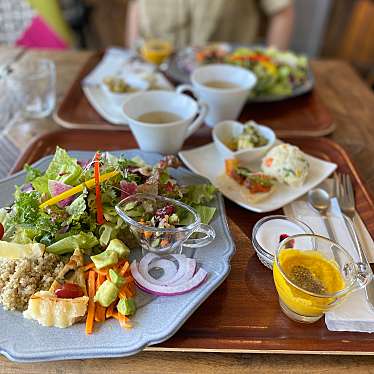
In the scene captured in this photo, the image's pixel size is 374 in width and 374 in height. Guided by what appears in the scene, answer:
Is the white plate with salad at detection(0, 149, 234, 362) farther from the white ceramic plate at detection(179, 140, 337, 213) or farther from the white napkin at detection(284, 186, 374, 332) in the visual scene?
the white napkin at detection(284, 186, 374, 332)

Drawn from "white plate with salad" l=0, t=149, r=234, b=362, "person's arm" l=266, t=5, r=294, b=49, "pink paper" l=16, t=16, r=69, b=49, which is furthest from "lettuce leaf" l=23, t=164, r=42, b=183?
"person's arm" l=266, t=5, r=294, b=49

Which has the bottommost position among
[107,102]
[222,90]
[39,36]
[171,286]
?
[39,36]

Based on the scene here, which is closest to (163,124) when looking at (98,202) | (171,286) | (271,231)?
(98,202)

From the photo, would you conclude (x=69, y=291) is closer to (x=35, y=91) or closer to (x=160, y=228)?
(x=160, y=228)

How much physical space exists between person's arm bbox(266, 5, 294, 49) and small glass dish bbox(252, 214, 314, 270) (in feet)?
6.75

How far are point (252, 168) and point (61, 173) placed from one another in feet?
2.34

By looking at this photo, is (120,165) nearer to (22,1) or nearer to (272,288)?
(272,288)

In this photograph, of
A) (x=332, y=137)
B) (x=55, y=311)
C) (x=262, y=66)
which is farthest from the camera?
(x=262, y=66)

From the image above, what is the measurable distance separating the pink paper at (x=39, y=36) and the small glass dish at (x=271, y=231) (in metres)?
2.39

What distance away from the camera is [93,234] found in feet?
3.67

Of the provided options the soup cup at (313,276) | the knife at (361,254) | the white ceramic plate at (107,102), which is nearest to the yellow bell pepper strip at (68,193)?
the soup cup at (313,276)

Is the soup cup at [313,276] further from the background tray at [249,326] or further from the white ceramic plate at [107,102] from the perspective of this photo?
the white ceramic plate at [107,102]

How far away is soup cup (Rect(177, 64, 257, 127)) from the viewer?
1.66 metres

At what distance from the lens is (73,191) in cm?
112
